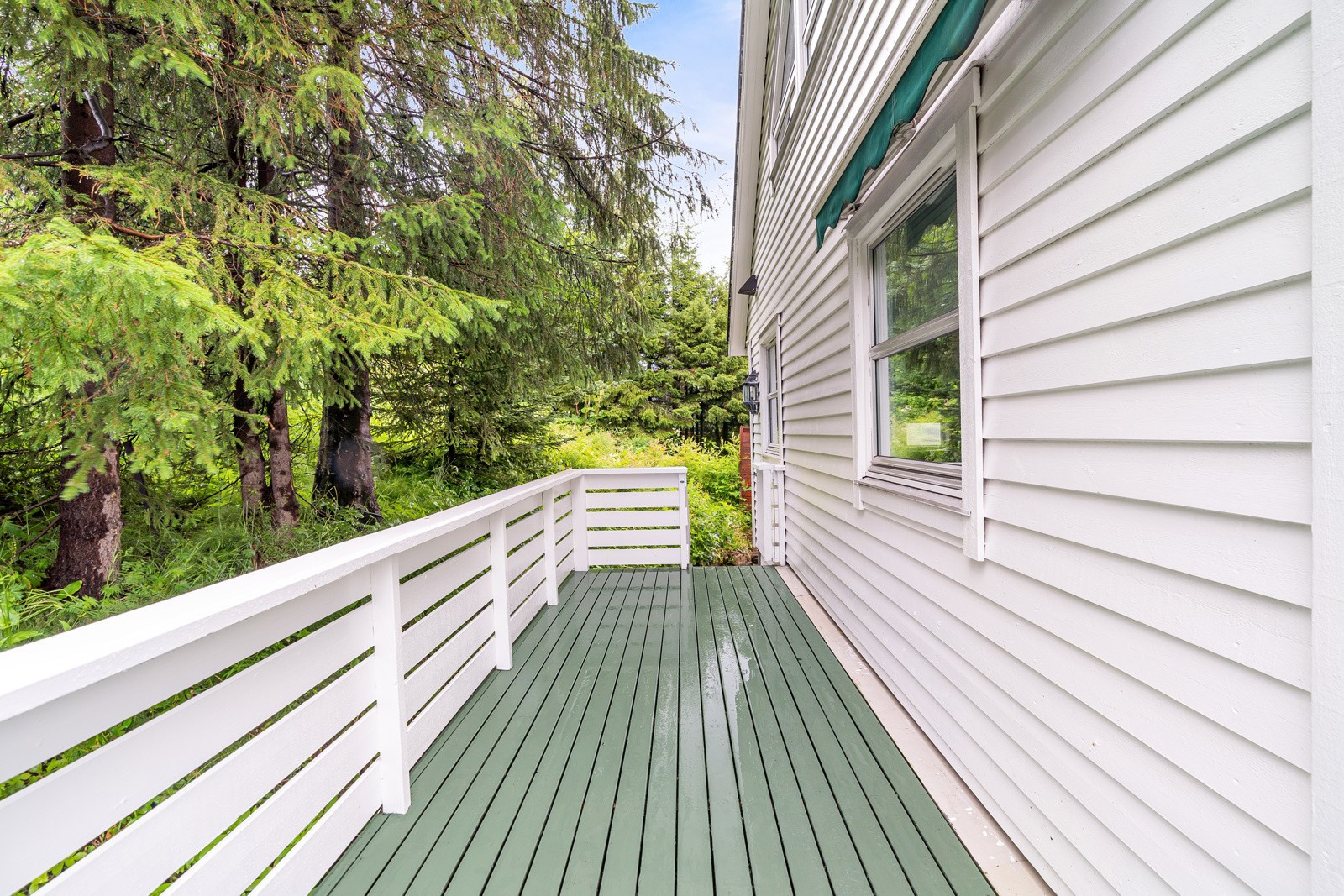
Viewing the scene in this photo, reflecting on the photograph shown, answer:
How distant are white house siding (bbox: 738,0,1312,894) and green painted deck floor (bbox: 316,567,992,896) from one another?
0.34 meters

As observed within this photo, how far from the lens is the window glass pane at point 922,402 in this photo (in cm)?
208

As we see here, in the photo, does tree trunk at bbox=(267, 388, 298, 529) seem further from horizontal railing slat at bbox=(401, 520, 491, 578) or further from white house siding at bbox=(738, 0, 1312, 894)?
white house siding at bbox=(738, 0, 1312, 894)

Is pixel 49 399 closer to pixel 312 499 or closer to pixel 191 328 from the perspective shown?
pixel 191 328

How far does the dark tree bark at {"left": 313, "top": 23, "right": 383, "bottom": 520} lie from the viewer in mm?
3617

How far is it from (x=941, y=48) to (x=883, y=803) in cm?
226

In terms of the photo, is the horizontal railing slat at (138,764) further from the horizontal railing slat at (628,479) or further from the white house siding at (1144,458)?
the horizontal railing slat at (628,479)

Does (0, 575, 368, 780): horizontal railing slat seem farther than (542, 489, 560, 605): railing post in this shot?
No

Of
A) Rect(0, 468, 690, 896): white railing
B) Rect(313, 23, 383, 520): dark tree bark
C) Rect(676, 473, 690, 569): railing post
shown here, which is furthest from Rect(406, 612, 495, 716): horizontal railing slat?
Rect(676, 473, 690, 569): railing post

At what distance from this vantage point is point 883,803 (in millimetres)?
1798

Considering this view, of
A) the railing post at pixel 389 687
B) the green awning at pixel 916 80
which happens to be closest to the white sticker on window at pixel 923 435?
the green awning at pixel 916 80

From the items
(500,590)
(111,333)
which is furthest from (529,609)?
(111,333)

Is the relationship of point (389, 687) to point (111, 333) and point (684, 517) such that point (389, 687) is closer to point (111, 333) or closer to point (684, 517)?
point (111, 333)

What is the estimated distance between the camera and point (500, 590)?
2861 millimetres

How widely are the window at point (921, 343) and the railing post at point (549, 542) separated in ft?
7.22
